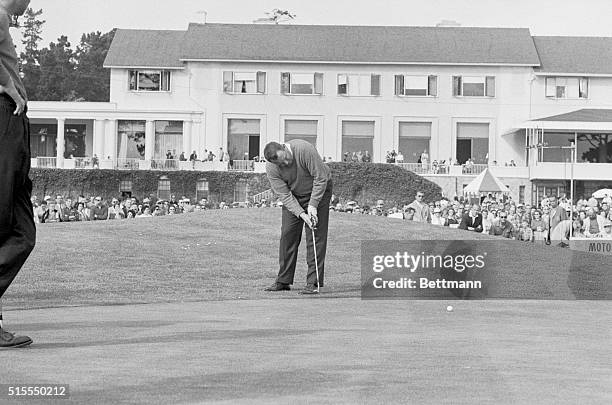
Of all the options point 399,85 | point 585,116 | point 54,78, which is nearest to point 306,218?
point 585,116

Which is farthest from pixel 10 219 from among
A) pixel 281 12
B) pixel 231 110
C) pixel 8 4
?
pixel 281 12

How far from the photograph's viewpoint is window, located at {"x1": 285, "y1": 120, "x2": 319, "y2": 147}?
79188mm

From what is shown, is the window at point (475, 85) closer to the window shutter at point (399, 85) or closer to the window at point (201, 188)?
the window shutter at point (399, 85)

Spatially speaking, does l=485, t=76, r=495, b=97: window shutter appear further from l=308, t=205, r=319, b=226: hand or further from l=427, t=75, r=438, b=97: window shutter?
l=308, t=205, r=319, b=226: hand

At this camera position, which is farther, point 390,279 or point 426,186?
point 426,186

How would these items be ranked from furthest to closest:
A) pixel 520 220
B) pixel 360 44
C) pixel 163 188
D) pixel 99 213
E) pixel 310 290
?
pixel 360 44
pixel 163 188
pixel 520 220
pixel 99 213
pixel 310 290

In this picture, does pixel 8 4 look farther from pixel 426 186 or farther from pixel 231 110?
pixel 231 110

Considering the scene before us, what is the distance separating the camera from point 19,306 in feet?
40.0

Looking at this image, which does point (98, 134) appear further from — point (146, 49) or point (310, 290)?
point (310, 290)

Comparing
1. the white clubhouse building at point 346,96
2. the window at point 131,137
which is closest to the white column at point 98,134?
the white clubhouse building at point 346,96

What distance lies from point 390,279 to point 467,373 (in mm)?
7094

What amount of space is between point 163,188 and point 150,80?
33.2ft

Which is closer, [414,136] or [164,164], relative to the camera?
[164,164]

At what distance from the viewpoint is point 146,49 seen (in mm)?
81250
